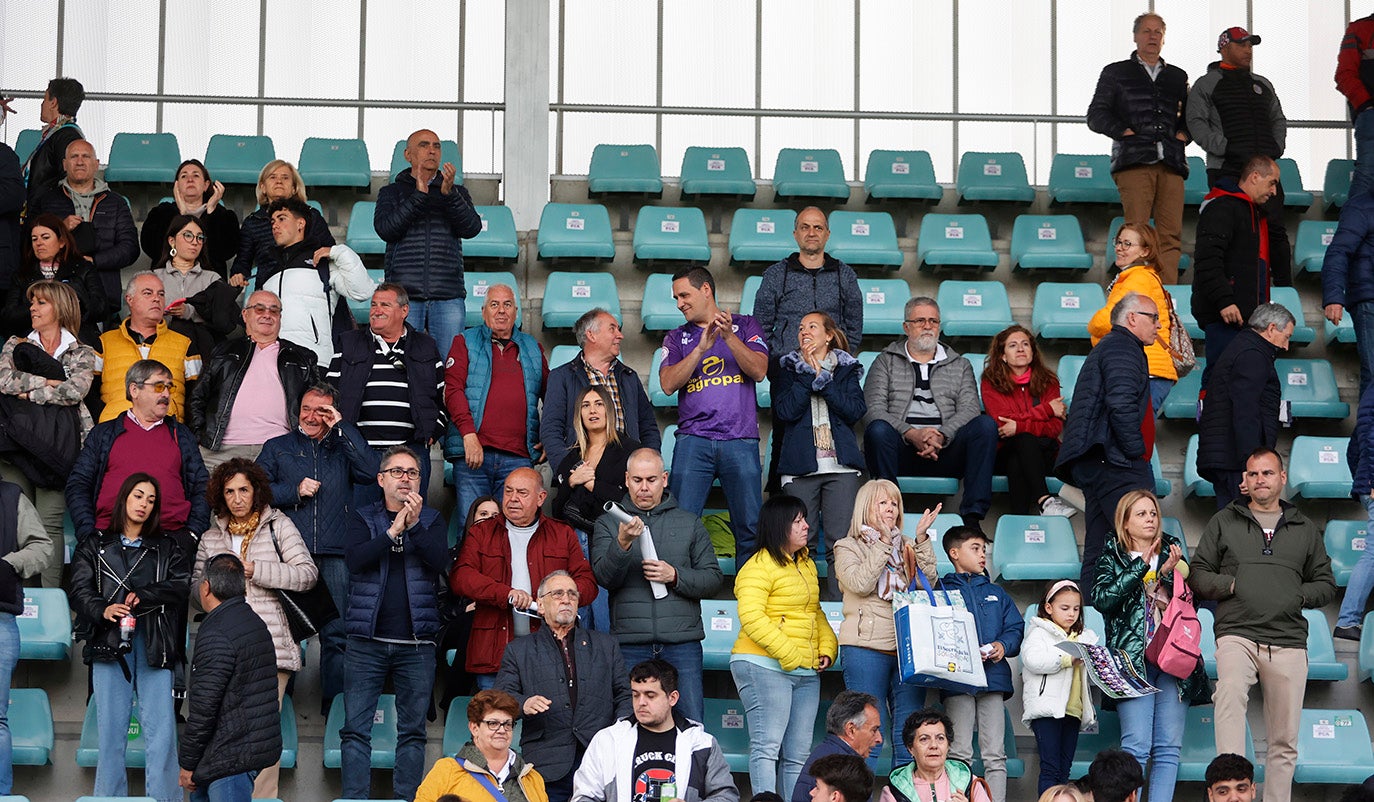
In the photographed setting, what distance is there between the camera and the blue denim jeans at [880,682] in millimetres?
7875

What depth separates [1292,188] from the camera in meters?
12.6

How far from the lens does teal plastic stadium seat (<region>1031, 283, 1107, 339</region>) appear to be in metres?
11.0

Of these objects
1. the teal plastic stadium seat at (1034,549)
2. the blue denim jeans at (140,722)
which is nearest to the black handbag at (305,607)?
the blue denim jeans at (140,722)

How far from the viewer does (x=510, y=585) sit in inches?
315

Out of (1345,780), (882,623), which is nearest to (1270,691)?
(1345,780)

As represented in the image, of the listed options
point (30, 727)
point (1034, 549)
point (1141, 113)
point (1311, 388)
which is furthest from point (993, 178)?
point (30, 727)

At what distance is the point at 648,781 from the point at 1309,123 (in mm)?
9119

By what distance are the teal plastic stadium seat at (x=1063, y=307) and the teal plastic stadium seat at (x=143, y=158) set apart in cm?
565

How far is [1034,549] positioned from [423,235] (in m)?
3.56

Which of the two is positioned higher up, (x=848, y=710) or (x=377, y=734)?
(x=848, y=710)

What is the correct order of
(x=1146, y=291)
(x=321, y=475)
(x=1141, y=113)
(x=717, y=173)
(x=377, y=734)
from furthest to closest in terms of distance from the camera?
(x=717, y=173), (x=1141, y=113), (x=1146, y=291), (x=321, y=475), (x=377, y=734)

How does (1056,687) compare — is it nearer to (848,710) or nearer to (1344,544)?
(848,710)

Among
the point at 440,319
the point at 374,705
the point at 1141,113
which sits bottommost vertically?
the point at 374,705

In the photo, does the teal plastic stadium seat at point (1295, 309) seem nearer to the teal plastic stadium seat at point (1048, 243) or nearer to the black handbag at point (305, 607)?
the teal plastic stadium seat at point (1048, 243)
